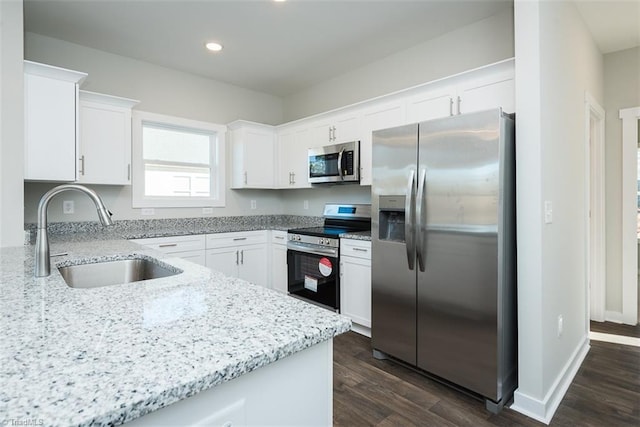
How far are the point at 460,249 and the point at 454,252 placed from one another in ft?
0.14

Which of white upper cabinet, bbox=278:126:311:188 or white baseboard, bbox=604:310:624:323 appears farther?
white upper cabinet, bbox=278:126:311:188

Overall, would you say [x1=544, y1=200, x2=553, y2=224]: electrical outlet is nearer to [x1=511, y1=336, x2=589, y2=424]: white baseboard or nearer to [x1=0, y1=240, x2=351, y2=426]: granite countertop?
[x1=511, y1=336, x2=589, y2=424]: white baseboard

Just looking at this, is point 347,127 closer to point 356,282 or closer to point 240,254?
point 356,282

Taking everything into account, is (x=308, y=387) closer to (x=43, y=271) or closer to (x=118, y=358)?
(x=118, y=358)

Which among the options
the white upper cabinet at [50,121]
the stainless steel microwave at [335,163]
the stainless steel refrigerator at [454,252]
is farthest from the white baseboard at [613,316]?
the white upper cabinet at [50,121]

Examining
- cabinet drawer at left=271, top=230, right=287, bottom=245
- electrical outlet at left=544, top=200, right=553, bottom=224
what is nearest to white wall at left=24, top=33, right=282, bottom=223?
cabinet drawer at left=271, top=230, right=287, bottom=245

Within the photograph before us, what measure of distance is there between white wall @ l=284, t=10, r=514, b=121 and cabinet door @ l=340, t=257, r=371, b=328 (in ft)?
6.22

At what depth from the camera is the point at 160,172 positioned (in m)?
3.84

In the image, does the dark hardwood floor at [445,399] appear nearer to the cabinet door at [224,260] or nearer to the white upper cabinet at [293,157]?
the cabinet door at [224,260]

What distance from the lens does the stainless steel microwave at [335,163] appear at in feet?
11.1

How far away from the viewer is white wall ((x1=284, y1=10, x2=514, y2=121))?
2.80 m

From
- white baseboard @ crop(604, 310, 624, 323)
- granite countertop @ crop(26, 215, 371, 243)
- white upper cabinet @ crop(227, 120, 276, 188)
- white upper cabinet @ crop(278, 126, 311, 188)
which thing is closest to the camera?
granite countertop @ crop(26, 215, 371, 243)

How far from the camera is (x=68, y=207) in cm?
314

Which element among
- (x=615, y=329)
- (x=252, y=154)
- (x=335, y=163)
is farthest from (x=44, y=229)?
(x=615, y=329)
